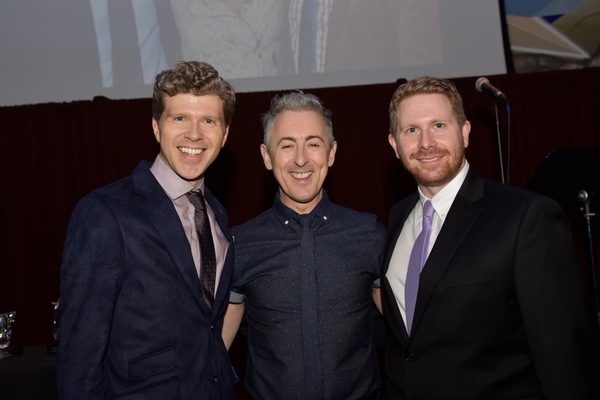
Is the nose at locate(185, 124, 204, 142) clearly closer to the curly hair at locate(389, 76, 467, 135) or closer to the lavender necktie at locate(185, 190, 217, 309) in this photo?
the lavender necktie at locate(185, 190, 217, 309)

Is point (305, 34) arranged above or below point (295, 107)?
above

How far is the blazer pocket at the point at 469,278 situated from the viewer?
185 cm

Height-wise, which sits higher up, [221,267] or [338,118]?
[338,118]

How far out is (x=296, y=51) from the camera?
595 centimetres

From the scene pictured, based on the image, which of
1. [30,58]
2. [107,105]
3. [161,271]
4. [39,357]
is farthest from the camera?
[107,105]

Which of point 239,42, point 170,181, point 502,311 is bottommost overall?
point 502,311

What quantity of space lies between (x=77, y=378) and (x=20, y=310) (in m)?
5.47

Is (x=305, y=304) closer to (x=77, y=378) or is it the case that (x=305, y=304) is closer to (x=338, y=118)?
(x=77, y=378)

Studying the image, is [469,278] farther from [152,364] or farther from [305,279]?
[152,364]

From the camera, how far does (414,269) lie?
6.70ft

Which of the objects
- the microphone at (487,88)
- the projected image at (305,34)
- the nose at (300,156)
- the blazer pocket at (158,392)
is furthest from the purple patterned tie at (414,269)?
the projected image at (305,34)

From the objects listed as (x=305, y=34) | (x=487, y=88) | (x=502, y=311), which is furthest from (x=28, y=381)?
(x=305, y=34)

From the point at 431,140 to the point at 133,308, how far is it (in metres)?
1.22

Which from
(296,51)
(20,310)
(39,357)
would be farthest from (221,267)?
(20,310)
